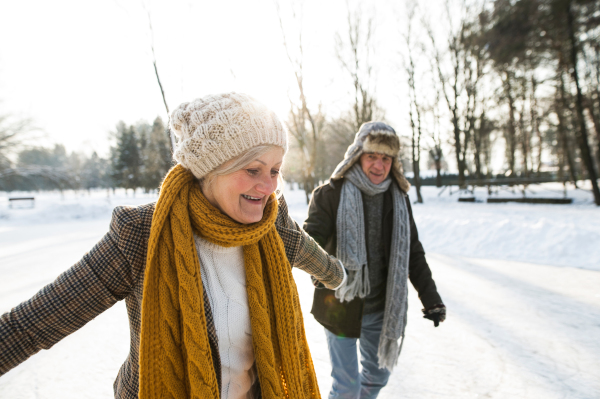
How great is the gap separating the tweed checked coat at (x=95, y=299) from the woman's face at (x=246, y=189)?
0.79ft

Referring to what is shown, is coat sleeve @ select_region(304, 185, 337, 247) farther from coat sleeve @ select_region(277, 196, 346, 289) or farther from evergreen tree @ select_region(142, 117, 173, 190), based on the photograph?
evergreen tree @ select_region(142, 117, 173, 190)

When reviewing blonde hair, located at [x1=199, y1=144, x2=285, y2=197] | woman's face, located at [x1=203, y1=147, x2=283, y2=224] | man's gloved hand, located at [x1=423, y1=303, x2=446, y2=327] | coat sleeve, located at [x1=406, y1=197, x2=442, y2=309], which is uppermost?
blonde hair, located at [x1=199, y1=144, x2=285, y2=197]

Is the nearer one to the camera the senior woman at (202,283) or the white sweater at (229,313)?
the senior woman at (202,283)

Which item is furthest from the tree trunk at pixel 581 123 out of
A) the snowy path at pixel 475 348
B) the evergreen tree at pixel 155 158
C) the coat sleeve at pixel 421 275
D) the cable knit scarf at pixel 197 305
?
the evergreen tree at pixel 155 158

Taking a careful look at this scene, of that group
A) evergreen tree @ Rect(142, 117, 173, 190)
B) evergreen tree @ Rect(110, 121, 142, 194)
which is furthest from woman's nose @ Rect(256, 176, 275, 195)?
evergreen tree @ Rect(110, 121, 142, 194)

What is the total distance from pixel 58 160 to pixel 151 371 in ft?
208

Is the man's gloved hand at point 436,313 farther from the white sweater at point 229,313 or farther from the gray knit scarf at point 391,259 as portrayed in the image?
the white sweater at point 229,313

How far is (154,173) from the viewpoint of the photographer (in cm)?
3403

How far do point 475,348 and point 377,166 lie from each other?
2.20 metres

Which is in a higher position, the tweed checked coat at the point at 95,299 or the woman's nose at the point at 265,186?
the woman's nose at the point at 265,186

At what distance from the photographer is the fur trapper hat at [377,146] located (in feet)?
7.15

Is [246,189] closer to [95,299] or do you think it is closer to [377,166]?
[95,299]

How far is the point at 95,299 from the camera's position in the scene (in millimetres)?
937

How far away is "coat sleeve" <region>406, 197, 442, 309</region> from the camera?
6.50 ft
